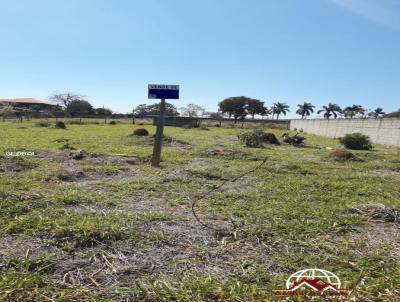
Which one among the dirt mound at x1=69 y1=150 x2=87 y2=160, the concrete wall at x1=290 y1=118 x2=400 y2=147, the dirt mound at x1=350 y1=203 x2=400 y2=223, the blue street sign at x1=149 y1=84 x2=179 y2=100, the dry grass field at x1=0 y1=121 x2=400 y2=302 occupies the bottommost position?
the dirt mound at x1=69 y1=150 x2=87 y2=160

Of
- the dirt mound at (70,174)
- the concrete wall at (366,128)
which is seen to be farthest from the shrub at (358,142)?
the dirt mound at (70,174)

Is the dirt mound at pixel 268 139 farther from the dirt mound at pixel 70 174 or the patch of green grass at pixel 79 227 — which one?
the patch of green grass at pixel 79 227

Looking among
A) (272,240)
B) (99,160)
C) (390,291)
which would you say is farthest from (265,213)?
(99,160)

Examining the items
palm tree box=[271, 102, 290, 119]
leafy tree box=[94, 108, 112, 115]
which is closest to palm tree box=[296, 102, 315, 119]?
palm tree box=[271, 102, 290, 119]

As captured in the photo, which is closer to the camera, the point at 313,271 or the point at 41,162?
the point at 313,271

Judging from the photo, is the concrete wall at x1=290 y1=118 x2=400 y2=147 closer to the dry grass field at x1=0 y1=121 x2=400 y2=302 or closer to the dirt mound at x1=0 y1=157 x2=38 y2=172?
the dry grass field at x1=0 y1=121 x2=400 y2=302

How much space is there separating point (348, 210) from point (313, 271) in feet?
7.62

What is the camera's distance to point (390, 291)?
2650mm

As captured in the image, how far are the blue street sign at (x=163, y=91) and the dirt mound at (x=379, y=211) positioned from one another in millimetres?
5263

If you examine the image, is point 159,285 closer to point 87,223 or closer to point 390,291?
point 87,223

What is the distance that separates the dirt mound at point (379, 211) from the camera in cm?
464

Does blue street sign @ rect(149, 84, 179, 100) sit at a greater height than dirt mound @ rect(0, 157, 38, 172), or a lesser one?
greater

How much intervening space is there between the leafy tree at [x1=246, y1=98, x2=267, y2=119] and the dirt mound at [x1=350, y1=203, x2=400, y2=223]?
71.1m

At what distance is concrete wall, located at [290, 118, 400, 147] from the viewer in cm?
2023
